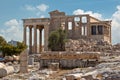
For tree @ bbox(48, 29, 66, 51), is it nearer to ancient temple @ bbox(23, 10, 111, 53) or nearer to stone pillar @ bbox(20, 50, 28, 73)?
ancient temple @ bbox(23, 10, 111, 53)

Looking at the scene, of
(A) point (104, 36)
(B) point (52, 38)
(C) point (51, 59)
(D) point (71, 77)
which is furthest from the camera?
(A) point (104, 36)

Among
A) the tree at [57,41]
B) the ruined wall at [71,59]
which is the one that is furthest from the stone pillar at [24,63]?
the tree at [57,41]

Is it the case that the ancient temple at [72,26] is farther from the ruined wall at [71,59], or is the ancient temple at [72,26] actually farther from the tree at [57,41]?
the ruined wall at [71,59]

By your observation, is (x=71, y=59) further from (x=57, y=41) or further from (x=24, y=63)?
(x=57, y=41)

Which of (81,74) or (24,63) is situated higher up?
(24,63)

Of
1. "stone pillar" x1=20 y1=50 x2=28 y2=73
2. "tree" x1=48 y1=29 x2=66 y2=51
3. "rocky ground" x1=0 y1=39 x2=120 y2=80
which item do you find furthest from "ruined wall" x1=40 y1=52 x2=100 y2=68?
"tree" x1=48 y1=29 x2=66 y2=51

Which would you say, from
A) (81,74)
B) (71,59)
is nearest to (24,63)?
(71,59)

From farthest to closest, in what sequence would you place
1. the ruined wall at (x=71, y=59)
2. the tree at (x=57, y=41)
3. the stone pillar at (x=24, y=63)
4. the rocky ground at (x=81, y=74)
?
the tree at (x=57, y=41), the ruined wall at (x=71, y=59), the stone pillar at (x=24, y=63), the rocky ground at (x=81, y=74)

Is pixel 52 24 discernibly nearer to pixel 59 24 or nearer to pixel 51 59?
pixel 59 24

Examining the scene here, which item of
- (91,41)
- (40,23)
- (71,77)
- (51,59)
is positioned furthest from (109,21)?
(71,77)

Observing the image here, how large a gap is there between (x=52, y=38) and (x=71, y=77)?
4754 cm

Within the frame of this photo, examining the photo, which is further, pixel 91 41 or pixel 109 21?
pixel 109 21

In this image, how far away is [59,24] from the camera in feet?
232

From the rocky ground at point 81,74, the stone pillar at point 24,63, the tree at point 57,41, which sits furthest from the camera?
the tree at point 57,41
